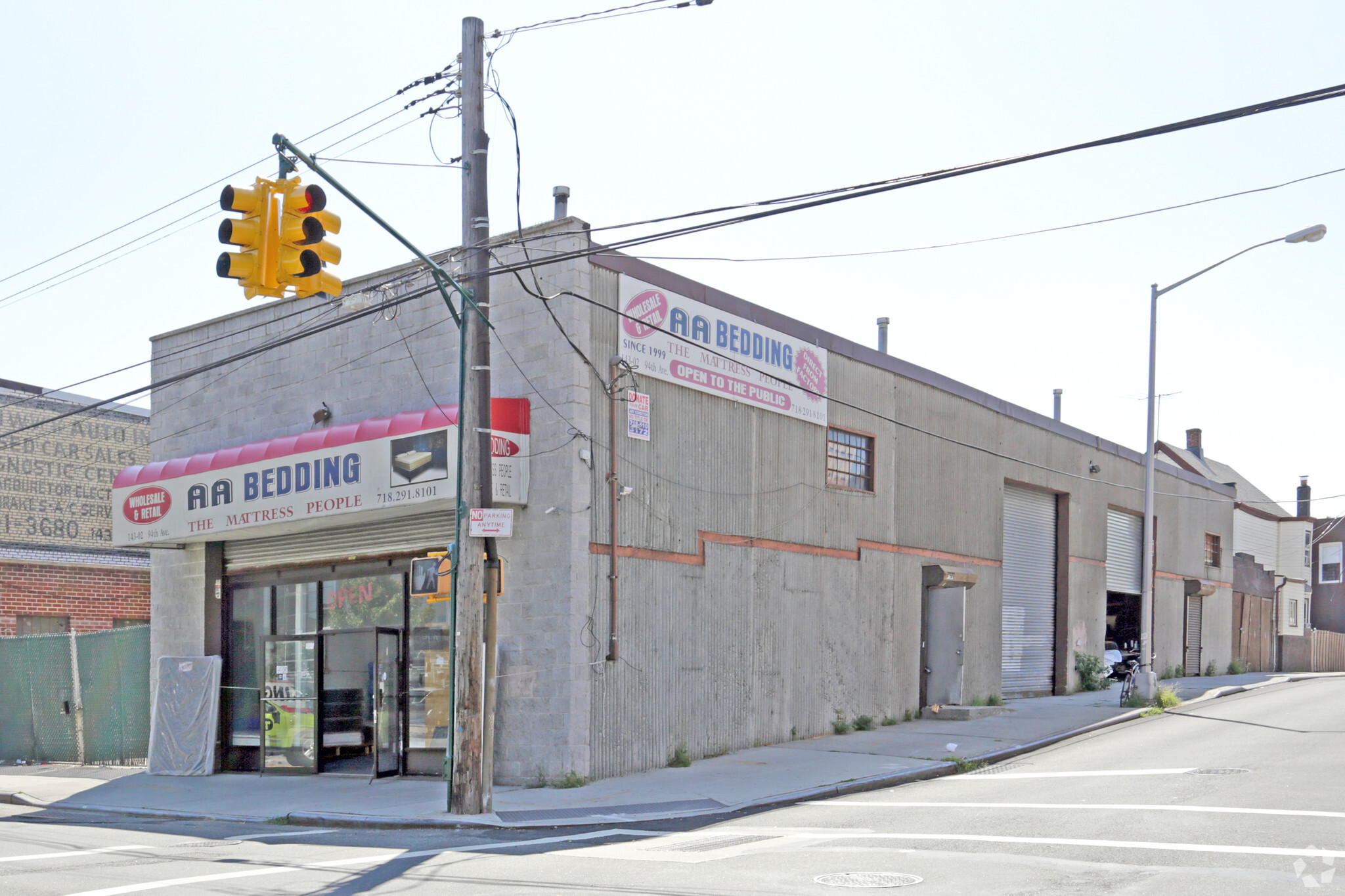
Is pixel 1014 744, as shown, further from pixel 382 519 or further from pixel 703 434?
pixel 382 519

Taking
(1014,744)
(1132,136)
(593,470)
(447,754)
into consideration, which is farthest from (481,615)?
(1014,744)

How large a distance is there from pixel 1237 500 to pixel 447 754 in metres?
34.7

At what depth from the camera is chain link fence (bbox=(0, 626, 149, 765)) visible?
20.8 m

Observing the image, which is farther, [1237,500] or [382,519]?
[1237,500]

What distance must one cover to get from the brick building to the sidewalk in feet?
15.4

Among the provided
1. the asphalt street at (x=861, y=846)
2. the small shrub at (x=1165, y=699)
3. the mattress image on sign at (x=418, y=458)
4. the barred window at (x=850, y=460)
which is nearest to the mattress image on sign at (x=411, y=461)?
the mattress image on sign at (x=418, y=458)

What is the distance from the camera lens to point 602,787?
14.7 m

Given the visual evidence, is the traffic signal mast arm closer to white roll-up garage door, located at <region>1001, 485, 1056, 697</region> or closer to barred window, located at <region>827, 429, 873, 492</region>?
barred window, located at <region>827, 429, 873, 492</region>

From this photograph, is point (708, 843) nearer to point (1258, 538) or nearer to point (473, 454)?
point (473, 454)

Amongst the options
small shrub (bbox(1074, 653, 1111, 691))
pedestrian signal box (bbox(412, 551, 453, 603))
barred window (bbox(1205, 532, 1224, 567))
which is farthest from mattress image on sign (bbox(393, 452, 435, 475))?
barred window (bbox(1205, 532, 1224, 567))

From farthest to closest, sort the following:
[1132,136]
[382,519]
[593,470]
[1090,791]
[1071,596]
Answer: [1071,596]
[382,519]
[593,470]
[1090,791]
[1132,136]

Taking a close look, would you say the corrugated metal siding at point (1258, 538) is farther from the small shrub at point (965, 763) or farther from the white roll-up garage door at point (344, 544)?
the white roll-up garage door at point (344, 544)

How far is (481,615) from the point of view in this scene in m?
13.2

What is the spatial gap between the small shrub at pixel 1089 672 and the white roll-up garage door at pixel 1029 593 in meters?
0.84
